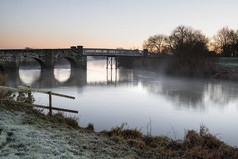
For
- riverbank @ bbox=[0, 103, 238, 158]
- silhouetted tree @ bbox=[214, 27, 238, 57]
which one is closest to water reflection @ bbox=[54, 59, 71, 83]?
riverbank @ bbox=[0, 103, 238, 158]

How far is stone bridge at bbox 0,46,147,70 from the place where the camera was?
34219mm

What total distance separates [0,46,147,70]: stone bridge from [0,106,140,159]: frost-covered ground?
30144 mm

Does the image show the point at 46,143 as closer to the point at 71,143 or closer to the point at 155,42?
the point at 71,143

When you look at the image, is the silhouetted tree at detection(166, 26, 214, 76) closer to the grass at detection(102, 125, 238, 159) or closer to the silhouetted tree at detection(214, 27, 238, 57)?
the silhouetted tree at detection(214, 27, 238, 57)

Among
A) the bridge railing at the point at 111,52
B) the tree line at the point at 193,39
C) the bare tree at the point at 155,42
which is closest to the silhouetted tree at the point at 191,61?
the tree line at the point at 193,39

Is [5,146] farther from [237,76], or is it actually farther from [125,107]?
[237,76]

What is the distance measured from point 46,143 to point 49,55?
3646cm

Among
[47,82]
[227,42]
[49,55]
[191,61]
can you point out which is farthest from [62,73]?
[227,42]

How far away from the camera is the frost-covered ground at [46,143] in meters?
5.05

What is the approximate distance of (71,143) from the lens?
5.92m

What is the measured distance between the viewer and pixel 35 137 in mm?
5844

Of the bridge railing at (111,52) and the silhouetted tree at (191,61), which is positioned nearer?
the silhouetted tree at (191,61)

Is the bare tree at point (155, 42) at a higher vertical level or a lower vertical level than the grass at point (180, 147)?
higher

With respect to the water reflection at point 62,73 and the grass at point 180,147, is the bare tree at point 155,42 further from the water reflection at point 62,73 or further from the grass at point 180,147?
the grass at point 180,147
